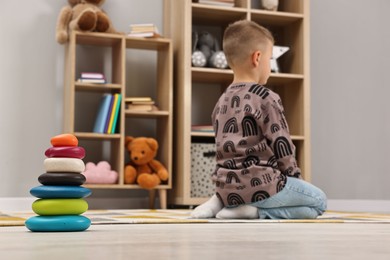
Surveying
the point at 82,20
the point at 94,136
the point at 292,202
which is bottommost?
the point at 292,202

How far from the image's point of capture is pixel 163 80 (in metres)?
3.65

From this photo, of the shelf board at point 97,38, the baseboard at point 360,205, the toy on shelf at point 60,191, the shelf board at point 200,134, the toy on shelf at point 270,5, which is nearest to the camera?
the toy on shelf at point 60,191

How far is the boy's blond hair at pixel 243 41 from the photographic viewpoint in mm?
2350

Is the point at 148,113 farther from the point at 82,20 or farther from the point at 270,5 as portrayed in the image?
the point at 270,5

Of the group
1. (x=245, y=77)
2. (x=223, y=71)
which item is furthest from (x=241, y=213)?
(x=223, y=71)

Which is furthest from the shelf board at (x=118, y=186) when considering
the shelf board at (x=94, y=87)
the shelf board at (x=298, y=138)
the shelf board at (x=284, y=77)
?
the shelf board at (x=284, y=77)

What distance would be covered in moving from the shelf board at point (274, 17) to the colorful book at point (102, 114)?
1.03 meters

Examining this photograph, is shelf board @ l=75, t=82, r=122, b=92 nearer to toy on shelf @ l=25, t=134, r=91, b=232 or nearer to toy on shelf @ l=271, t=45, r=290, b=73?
toy on shelf @ l=271, t=45, r=290, b=73

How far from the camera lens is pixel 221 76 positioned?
372 centimetres

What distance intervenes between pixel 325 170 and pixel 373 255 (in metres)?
3.51

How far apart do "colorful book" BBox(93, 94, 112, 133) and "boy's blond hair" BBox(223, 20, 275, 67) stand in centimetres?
125

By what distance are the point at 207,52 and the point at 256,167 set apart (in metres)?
1.67

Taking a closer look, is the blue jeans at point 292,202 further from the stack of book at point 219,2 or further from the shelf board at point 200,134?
the stack of book at point 219,2

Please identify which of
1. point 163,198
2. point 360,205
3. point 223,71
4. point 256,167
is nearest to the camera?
point 256,167
